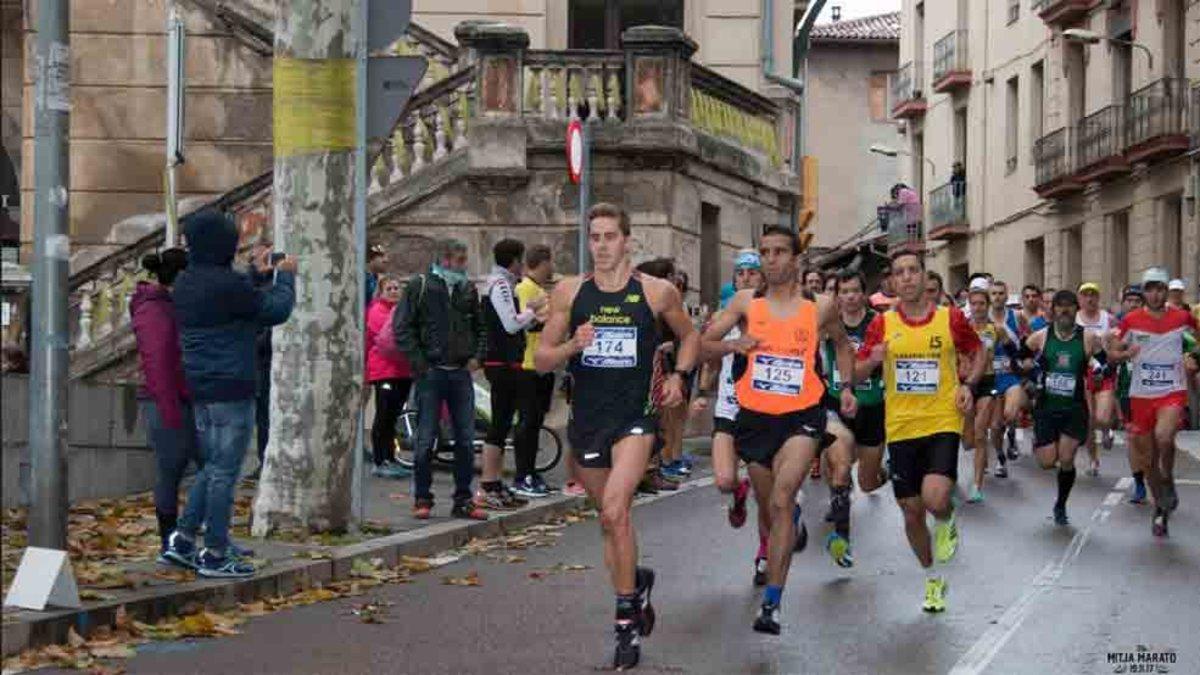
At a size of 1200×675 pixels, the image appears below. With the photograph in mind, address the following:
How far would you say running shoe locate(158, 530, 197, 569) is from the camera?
487 inches

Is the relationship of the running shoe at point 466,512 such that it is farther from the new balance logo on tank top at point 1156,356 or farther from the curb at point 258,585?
the new balance logo on tank top at point 1156,356

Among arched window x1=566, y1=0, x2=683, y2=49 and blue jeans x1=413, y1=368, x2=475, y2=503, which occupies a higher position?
arched window x1=566, y1=0, x2=683, y2=49

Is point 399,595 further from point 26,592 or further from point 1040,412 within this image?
point 1040,412

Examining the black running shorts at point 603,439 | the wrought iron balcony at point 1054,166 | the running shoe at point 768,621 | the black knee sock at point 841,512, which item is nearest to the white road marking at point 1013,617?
the running shoe at point 768,621

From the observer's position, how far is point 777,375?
1136cm

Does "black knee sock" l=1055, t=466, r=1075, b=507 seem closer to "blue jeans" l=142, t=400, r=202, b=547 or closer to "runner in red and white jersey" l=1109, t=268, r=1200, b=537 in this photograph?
"runner in red and white jersey" l=1109, t=268, r=1200, b=537

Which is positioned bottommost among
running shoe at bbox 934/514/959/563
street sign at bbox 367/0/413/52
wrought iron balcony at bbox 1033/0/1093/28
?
running shoe at bbox 934/514/959/563

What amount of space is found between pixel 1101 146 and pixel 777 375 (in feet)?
126

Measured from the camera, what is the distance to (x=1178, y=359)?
17500mm

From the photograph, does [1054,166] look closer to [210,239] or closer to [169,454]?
[169,454]

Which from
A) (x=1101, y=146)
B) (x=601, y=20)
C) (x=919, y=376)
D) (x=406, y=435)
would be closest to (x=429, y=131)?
(x=406, y=435)

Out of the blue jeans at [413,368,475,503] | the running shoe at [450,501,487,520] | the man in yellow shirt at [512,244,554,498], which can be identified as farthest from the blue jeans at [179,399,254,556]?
the man in yellow shirt at [512,244,554,498]

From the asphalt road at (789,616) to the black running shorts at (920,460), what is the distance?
577 millimetres

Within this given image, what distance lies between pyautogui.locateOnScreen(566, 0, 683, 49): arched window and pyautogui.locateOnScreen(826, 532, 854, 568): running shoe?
17.4m
